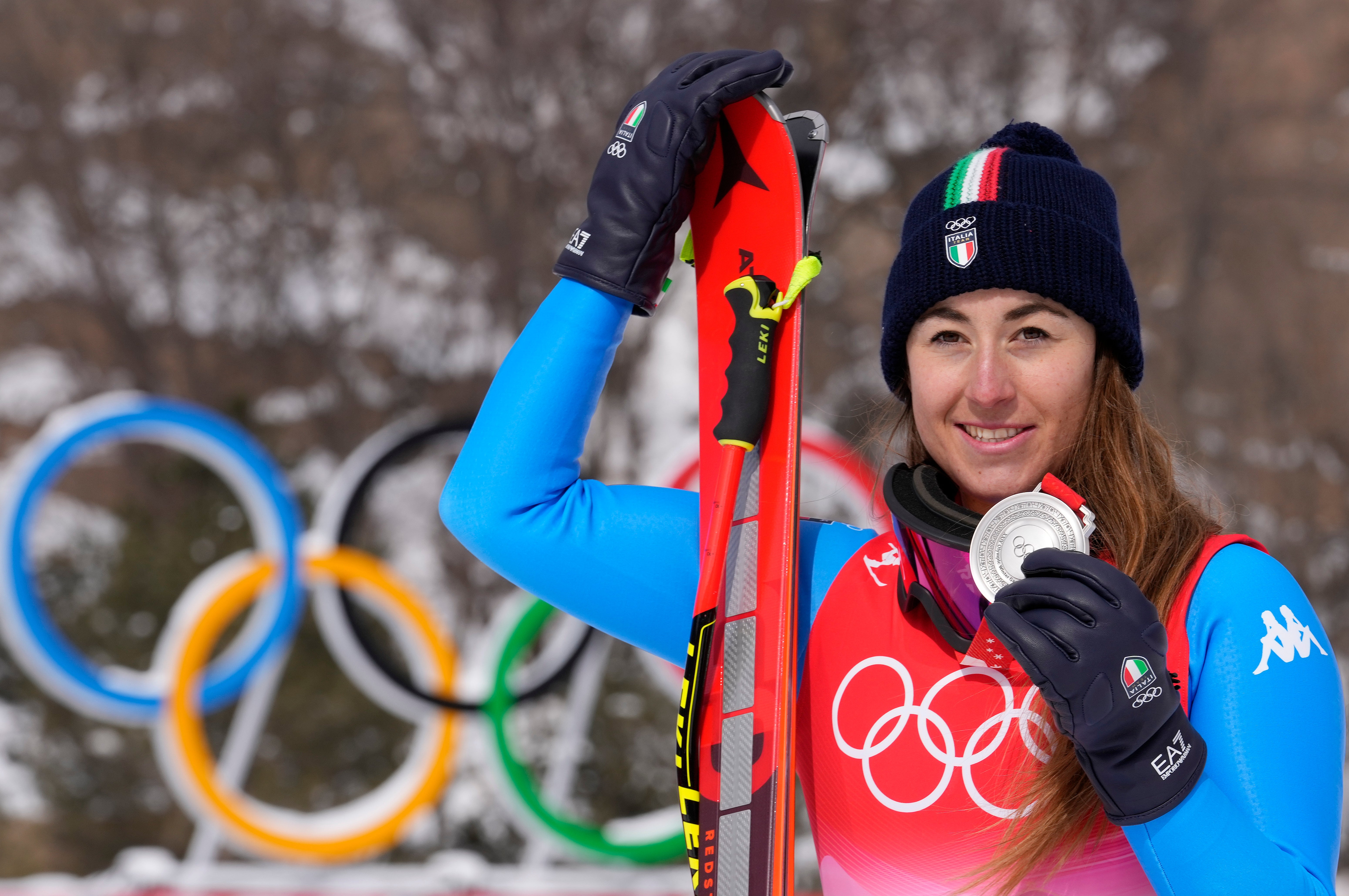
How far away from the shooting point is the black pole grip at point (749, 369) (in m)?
1.19

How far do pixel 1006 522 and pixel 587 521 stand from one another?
461mm

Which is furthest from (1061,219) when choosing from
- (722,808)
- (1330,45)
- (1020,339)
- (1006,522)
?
(1330,45)

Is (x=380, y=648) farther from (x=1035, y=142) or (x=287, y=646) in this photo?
(x=1035, y=142)

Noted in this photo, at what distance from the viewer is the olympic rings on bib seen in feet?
11.7

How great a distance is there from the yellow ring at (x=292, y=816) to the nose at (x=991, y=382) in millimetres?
3032

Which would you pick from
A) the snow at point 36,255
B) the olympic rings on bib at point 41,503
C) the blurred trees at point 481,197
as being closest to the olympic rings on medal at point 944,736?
the olympic rings on bib at point 41,503

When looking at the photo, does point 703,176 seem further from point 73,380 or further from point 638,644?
point 73,380

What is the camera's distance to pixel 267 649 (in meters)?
3.71

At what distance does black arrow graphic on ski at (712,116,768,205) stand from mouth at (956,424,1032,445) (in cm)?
40

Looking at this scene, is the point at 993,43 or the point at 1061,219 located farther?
the point at 993,43

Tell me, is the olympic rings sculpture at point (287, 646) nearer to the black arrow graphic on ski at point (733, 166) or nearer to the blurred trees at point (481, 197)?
the blurred trees at point (481, 197)

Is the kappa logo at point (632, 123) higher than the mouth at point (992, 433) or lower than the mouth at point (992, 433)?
higher

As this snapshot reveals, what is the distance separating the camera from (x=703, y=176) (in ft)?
4.33

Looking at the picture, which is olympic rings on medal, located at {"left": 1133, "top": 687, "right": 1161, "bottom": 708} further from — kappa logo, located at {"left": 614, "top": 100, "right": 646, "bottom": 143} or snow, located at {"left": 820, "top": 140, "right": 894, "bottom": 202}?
snow, located at {"left": 820, "top": 140, "right": 894, "bottom": 202}
